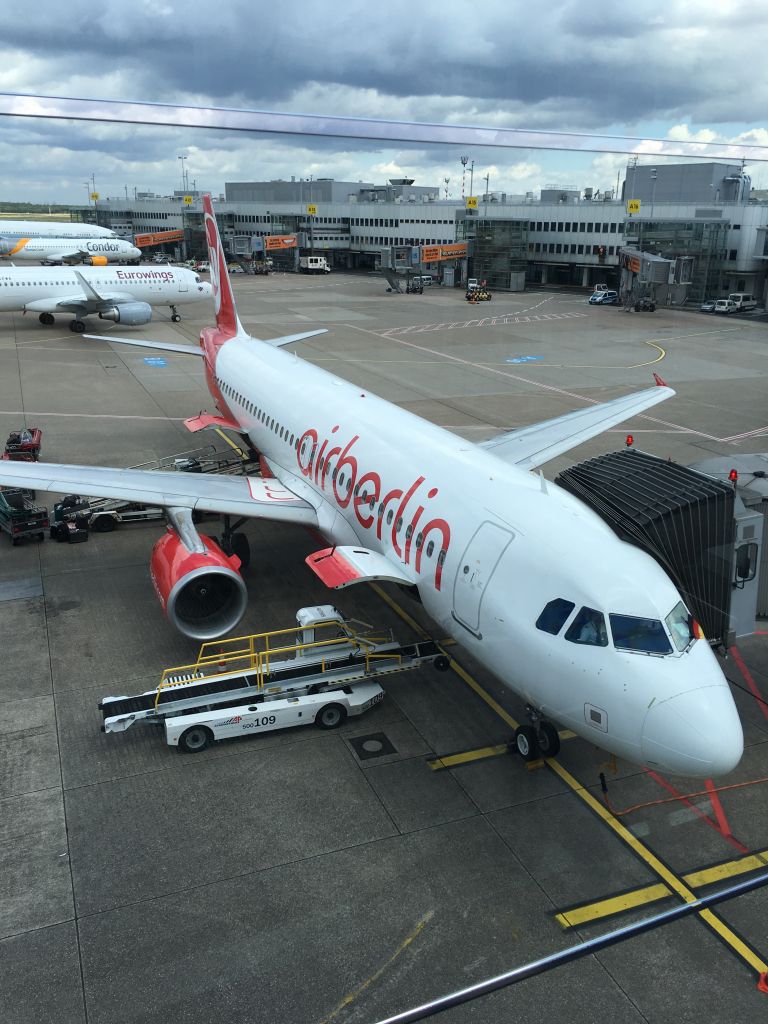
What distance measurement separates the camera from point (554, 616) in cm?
1064

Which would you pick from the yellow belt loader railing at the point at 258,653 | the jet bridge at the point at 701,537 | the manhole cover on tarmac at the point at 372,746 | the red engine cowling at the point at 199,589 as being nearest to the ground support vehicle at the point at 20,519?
the red engine cowling at the point at 199,589

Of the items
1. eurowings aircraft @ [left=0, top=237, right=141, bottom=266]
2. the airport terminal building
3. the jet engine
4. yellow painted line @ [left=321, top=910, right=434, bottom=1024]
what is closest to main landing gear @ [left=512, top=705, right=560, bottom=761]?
yellow painted line @ [left=321, top=910, right=434, bottom=1024]

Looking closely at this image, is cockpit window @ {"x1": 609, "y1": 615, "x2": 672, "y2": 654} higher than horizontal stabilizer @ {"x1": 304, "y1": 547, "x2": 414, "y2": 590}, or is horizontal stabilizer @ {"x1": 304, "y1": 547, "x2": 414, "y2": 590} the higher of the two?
cockpit window @ {"x1": 609, "y1": 615, "x2": 672, "y2": 654}

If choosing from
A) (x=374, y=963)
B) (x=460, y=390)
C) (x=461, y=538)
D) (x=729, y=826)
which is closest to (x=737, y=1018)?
(x=729, y=826)

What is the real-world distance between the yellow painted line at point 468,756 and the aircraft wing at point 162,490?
6523 mm

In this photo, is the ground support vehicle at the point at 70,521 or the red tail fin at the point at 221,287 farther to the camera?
the red tail fin at the point at 221,287

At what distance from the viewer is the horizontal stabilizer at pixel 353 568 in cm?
→ 1308

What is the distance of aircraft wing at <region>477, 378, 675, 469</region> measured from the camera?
19.7 meters

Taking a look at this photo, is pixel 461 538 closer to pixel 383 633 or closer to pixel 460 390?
pixel 383 633

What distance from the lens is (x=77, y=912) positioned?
9.67 meters

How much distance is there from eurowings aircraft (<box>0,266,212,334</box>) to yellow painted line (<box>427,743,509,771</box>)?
49818 millimetres

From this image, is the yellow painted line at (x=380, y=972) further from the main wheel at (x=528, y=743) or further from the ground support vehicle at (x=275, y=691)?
the ground support vehicle at (x=275, y=691)

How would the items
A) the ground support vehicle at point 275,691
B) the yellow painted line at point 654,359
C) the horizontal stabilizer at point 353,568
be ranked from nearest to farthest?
the ground support vehicle at point 275,691 → the horizontal stabilizer at point 353,568 → the yellow painted line at point 654,359

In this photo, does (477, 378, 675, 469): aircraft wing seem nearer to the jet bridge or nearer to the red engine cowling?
the jet bridge
